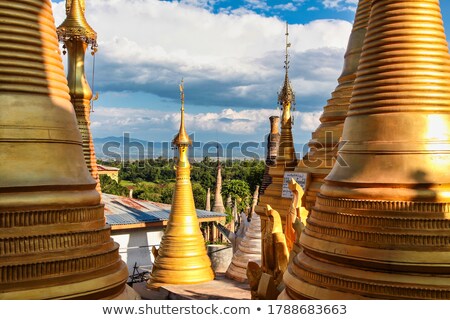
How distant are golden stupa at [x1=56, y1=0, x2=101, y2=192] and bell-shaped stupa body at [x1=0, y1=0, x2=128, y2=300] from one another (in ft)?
25.3

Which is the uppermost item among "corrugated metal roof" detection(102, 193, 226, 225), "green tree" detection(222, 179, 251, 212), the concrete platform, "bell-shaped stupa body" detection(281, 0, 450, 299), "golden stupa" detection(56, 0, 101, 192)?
"golden stupa" detection(56, 0, 101, 192)

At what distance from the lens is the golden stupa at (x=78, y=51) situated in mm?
14219

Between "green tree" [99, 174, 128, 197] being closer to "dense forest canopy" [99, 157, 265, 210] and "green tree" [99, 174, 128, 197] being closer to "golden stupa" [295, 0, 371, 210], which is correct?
"dense forest canopy" [99, 157, 265, 210]

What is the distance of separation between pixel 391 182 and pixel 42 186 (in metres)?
4.01

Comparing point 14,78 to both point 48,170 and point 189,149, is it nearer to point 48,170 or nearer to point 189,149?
point 48,170

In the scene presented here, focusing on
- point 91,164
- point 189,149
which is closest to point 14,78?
point 91,164

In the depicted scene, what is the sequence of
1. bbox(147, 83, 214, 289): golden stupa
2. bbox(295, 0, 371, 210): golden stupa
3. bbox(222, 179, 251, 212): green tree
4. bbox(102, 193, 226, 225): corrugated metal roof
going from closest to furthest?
bbox(295, 0, 371, 210): golden stupa → bbox(147, 83, 214, 289): golden stupa → bbox(102, 193, 226, 225): corrugated metal roof → bbox(222, 179, 251, 212): green tree

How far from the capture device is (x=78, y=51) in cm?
1468

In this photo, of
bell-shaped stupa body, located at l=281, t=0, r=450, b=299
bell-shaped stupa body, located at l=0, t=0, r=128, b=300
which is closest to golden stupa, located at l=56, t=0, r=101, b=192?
bell-shaped stupa body, located at l=0, t=0, r=128, b=300

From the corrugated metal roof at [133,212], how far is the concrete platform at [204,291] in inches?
143

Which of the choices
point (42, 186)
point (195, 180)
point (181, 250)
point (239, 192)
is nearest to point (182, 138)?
point (181, 250)

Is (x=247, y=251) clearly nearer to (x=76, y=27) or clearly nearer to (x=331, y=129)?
(x=331, y=129)

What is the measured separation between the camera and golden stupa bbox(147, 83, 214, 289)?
16391mm

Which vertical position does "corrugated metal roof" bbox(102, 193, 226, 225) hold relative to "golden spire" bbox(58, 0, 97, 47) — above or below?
below
